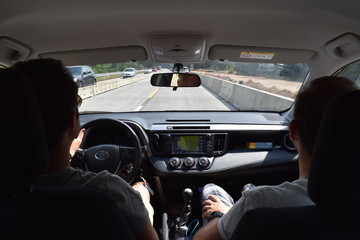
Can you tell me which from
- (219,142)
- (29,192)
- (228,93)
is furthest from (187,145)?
(228,93)

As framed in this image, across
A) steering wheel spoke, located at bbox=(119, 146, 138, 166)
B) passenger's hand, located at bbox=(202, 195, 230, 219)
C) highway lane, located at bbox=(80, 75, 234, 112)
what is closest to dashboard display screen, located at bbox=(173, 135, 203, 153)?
highway lane, located at bbox=(80, 75, 234, 112)

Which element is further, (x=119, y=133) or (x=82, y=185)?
(x=119, y=133)

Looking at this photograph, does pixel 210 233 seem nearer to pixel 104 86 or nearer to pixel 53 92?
pixel 53 92

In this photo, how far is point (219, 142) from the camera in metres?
3.93

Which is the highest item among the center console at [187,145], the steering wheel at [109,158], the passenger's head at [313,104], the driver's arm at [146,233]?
the passenger's head at [313,104]

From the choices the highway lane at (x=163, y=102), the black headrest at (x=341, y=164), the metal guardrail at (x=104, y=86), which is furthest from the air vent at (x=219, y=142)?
the black headrest at (x=341, y=164)

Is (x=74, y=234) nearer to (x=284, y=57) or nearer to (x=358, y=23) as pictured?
(x=358, y=23)

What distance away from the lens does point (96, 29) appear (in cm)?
300

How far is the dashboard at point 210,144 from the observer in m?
3.82

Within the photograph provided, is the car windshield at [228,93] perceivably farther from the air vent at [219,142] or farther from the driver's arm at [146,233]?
the driver's arm at [146,233]

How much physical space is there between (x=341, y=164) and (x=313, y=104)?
52cm

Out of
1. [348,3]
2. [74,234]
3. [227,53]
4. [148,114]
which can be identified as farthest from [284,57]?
[74,234]

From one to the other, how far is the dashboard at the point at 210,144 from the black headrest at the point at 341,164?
2.71m

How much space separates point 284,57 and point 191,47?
1.30 meters
